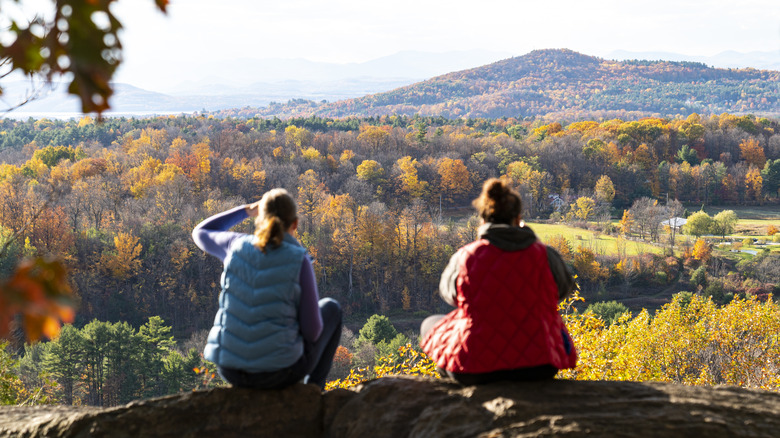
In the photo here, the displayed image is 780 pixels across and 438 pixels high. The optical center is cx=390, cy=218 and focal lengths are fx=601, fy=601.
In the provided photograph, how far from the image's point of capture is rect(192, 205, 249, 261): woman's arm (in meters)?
3.76

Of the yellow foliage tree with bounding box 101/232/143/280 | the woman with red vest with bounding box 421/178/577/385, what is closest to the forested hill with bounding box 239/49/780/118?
the yellow foliage tree with bounding box 101/232/143/280

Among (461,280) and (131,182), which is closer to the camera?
(461,280)

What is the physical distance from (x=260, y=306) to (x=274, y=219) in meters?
0.48

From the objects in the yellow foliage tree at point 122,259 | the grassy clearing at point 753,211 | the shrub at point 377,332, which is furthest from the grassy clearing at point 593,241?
the yellow foliage tree at point 122,259

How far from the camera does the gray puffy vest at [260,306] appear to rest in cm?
330

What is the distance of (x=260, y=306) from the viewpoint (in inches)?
130

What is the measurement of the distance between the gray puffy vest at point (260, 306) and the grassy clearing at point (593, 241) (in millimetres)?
49601

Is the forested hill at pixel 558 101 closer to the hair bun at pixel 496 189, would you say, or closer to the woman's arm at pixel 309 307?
the hair bun at pixel 496 189

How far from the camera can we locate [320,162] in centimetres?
7869

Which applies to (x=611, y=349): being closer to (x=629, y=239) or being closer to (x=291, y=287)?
(x=291, y=287)

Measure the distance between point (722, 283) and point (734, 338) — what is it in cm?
3542

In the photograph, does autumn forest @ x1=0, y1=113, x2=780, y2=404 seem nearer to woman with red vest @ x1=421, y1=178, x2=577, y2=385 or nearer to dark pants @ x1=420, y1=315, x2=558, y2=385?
dark pants @ x1=420, y1=315, x2=558, y2=385

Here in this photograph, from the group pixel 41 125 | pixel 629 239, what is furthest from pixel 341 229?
pixel 41 125

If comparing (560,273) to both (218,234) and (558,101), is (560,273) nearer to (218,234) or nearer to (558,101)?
(218,234)
